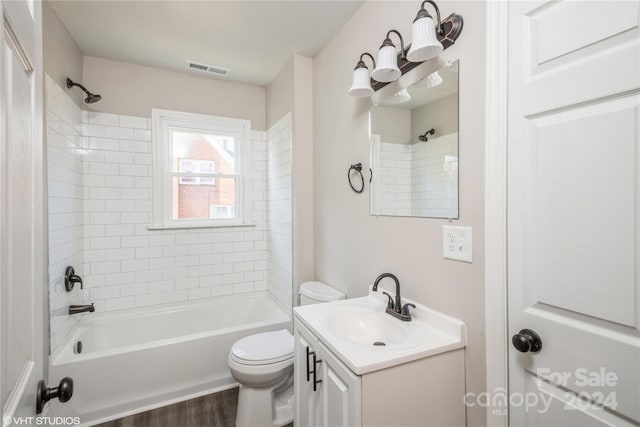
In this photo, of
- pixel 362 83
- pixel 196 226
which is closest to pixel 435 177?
pixel 362 83

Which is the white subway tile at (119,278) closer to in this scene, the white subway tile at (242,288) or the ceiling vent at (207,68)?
the white subway tile at (242,288)

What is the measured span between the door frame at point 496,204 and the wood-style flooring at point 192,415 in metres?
1.46

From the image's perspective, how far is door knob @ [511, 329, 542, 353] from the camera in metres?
0.95

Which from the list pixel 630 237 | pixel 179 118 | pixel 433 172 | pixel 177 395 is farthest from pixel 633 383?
pixel 179 118

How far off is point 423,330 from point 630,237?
0.79m

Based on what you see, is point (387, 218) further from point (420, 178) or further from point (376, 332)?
point (376, 332)

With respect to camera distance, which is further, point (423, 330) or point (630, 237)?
point (423, 330)

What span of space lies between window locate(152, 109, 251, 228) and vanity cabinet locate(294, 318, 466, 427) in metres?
2.11

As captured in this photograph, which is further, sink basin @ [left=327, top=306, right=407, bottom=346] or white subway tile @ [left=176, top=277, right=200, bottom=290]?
white subway tile @ [left=176, top=277, right=200, bottom=290]

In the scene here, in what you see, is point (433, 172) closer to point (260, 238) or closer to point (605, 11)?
point (605, 11)

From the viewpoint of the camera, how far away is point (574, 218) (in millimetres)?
866

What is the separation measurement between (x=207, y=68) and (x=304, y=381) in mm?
2750

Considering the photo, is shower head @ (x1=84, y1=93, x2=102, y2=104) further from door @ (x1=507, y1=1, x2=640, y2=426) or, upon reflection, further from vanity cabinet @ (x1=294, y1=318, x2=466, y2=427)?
door @ (x1=507, y1=1, x2=640, y2=426)

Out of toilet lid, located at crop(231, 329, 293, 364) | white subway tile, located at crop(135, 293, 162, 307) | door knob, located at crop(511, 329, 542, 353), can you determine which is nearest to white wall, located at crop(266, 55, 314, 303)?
toilet lid, located at crop(231, 329, 293, 364)
